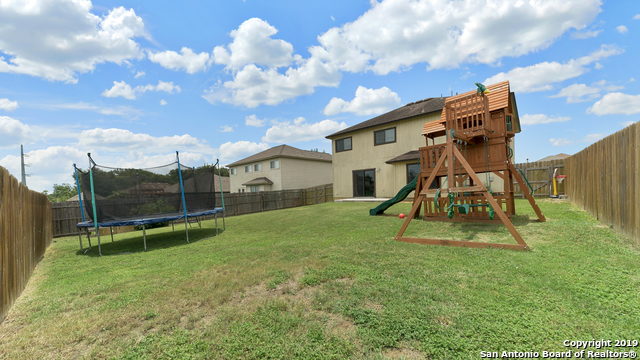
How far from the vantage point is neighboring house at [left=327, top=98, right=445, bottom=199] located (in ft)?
50.5

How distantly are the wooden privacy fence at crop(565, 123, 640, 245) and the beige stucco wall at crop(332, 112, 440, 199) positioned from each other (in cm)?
837

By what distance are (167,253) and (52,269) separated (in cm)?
202

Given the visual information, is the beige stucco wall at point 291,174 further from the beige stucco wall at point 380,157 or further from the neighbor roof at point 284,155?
the beige stucco wall at point 380,157

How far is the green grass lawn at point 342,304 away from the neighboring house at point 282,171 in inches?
842

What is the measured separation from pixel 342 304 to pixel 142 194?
791 cm

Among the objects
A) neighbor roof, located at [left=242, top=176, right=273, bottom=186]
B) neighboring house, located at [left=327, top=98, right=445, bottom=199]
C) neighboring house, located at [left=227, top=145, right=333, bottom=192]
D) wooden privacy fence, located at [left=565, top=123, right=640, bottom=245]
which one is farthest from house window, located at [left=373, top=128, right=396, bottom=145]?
neighbor roof, located at [left=242, top=176, right=273, bottom=186]

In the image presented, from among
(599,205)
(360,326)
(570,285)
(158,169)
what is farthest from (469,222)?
(158,169)

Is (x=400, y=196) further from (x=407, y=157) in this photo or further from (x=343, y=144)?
(x=343, y=144)

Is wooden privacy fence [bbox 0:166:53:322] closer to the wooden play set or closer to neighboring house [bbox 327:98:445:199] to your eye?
the wooden play set

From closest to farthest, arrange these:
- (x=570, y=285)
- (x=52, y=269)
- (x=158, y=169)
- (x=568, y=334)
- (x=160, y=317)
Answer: (x=568, y=334) → (x=160, y=317) → (x=570, y=285) → (x=52, y=269) → (x=158, y=169)

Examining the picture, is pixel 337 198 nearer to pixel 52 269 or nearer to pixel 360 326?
pixel 52 269

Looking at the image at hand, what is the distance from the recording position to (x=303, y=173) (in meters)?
27.6

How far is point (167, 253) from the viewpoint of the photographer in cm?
603

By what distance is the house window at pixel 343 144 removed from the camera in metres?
19.3
